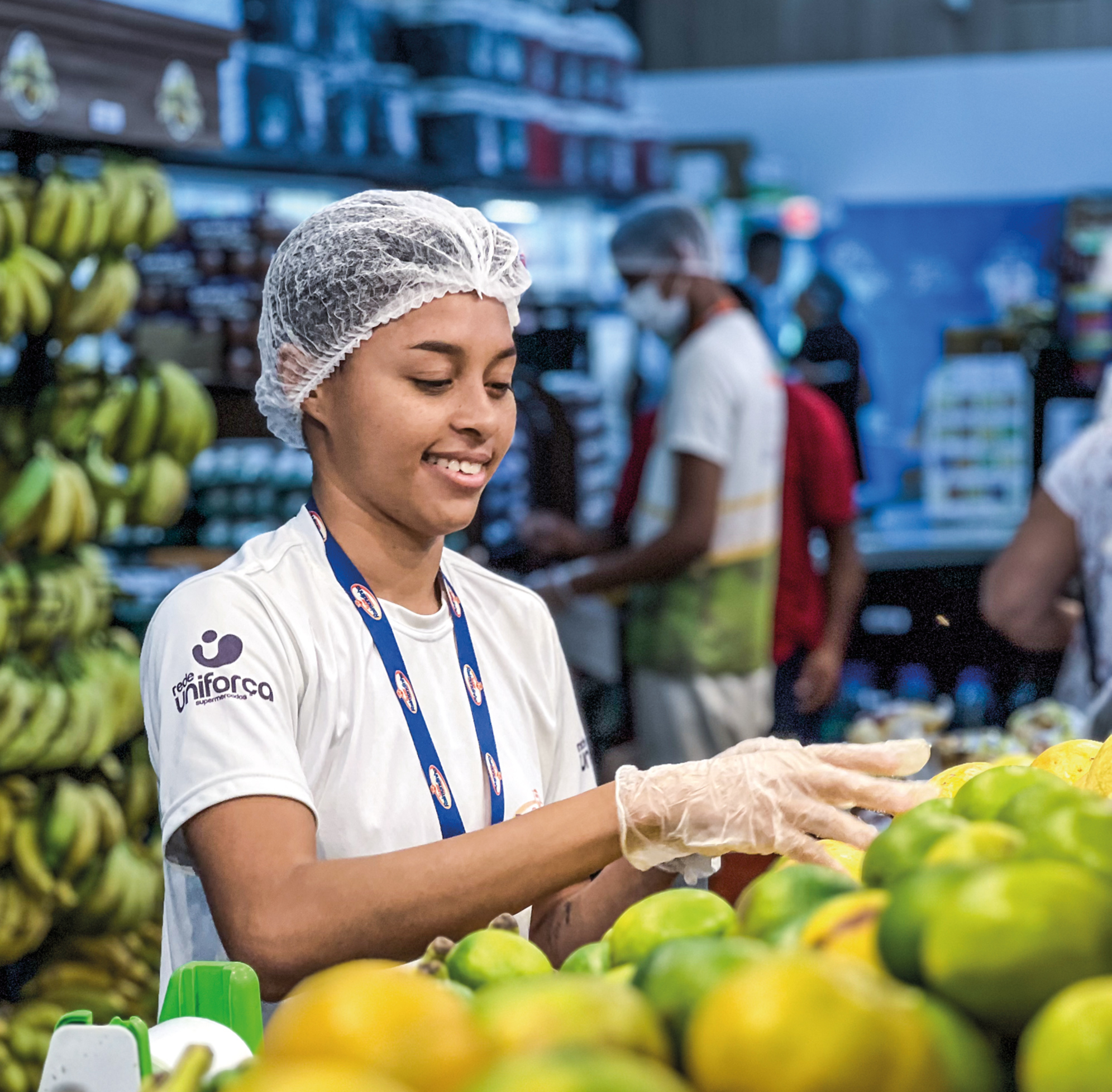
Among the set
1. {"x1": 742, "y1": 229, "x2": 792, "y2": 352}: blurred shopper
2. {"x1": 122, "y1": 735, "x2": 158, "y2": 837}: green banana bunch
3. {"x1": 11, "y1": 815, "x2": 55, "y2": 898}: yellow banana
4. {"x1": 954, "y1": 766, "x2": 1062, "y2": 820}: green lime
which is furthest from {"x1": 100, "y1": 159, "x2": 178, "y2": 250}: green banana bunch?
{"x1": 742, "y1": 229, "x2": 792, "y2": 352}: blurred shopper

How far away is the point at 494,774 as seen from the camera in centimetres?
183

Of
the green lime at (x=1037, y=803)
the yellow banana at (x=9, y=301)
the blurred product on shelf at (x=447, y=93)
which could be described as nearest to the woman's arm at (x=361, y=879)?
the green lime at (x=1037, y=803)

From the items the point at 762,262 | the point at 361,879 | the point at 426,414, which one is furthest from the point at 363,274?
the point at 762,262

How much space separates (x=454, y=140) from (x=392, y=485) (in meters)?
3.94

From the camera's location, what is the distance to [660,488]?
4500 millimetres

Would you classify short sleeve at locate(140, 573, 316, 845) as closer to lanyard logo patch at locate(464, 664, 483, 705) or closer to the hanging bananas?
lanyard logo patch at locate(464, 664, 483, 705)

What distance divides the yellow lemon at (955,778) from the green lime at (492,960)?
625 mm

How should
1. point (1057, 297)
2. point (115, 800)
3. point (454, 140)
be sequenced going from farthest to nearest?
point (1057, 297) < point (454, 140) < point (115, 800)

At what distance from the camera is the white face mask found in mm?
4605

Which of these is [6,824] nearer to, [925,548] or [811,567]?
[811,567]

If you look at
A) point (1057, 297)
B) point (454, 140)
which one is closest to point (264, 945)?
point (454, 140)

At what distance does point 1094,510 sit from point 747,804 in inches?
81.6

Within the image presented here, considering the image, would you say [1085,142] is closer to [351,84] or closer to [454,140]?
[454,140]

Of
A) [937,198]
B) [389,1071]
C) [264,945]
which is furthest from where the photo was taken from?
[937,198]
